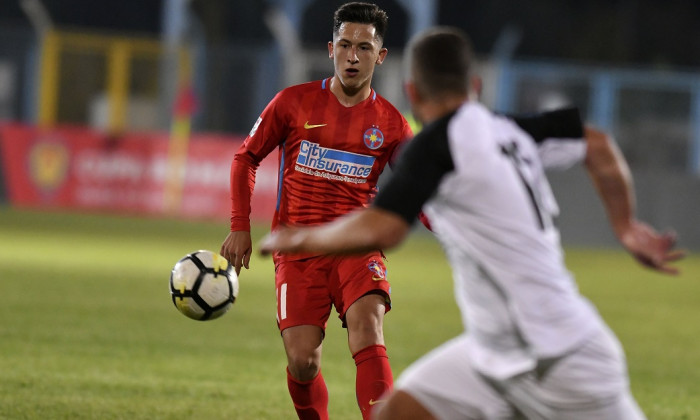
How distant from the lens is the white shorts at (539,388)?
13.0 feet

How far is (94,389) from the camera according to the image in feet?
25.0

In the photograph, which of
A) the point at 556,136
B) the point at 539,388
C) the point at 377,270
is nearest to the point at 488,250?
the point at 539,388

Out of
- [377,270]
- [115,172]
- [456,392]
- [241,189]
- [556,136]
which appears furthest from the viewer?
[115,172]

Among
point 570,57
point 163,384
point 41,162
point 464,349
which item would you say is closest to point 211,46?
point 41,162

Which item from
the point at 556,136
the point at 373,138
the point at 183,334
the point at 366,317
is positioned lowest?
the point at 183,334

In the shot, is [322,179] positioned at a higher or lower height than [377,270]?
Result: higher

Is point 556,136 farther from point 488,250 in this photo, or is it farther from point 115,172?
point 115,172

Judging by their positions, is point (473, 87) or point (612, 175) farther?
point (612, 175)

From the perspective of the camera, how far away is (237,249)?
608 cm

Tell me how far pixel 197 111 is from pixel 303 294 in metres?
21.1

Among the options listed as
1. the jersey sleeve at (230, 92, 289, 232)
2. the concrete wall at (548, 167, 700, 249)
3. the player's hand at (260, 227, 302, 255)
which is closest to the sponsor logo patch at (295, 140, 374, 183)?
the jersey sleeve at (230, 92, 289, 232)

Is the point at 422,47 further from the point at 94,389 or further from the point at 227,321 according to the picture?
the point at 227,321

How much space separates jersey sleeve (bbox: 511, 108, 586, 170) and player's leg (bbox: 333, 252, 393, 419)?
1781 millimetres

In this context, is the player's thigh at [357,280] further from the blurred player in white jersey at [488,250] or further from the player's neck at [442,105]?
the player's neck at [442,105]
